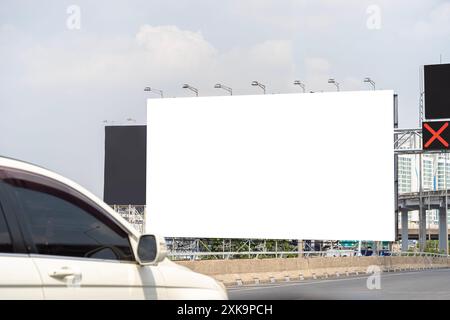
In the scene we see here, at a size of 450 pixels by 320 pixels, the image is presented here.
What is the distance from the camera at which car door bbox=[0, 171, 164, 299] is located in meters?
4.40

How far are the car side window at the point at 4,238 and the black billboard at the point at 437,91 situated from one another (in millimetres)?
33909

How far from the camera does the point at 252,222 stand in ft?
207

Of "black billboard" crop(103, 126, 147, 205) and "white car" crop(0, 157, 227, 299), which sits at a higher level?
"black billboard" crop(103, 126, 147, 205)

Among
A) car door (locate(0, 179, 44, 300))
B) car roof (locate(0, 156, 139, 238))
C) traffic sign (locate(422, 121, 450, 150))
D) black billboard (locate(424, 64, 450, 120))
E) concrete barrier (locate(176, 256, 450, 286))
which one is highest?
black billboard (locate(424, 64, 450, 120))

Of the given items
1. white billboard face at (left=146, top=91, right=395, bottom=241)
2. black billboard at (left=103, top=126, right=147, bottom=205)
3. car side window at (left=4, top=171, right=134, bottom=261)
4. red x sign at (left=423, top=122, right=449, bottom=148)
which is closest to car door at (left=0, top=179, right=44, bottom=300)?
car side window at (left=4, top=171, right=134, bottom=261)

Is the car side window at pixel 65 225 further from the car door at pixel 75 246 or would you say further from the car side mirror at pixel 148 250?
the car side mirror at pixel 148 250

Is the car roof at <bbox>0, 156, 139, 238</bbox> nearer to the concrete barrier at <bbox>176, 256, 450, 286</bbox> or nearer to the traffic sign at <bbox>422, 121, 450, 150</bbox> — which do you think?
the concrete barrier at <bbox>176, 256, 450, 286</bbox>

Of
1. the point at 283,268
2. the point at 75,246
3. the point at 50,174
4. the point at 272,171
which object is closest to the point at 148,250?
the point at 75,246

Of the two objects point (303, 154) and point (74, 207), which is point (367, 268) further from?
point (74, 207)

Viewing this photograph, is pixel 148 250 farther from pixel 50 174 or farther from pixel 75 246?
pixel 50 174

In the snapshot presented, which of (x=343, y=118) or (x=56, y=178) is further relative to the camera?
(x=343, y=118)

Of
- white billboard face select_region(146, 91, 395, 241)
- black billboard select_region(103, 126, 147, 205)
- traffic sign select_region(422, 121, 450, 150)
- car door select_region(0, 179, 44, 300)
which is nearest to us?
car door select_region(0, 179, 44, 300)
